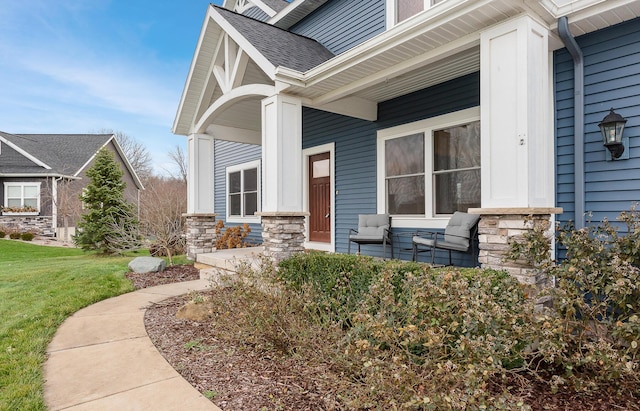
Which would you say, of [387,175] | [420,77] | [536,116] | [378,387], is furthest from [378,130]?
[378,387]

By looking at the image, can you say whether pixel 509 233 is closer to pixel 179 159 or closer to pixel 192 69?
pixel 192 69

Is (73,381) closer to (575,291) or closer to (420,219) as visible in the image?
(575,291)

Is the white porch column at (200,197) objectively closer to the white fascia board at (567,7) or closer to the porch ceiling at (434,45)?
the porch ceiling at (434,45)

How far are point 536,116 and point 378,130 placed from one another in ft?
11.0

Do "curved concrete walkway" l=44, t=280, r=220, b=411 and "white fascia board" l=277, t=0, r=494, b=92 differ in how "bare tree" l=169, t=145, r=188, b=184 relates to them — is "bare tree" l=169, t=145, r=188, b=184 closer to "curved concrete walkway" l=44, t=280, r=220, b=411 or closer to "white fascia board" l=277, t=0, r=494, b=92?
"white fascia board" l=277, t=0, r=494, b=92

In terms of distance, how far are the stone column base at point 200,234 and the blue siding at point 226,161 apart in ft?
7.10

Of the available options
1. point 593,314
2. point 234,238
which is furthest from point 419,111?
point 234,238

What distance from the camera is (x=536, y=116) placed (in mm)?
3400

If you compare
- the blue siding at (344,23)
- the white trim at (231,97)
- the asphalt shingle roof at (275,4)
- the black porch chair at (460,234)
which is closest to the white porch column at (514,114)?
the black porch chair at (460,234)

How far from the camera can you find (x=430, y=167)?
5.80 metres

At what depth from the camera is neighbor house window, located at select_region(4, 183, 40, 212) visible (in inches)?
692

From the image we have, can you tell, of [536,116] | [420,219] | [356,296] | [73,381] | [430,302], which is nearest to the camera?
[430,302]

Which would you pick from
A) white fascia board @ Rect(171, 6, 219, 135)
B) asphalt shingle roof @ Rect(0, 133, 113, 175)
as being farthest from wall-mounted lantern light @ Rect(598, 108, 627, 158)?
asphalt shingle roof @ Rect(0, 133, 113, 175)

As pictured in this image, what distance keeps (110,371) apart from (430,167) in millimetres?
4794
